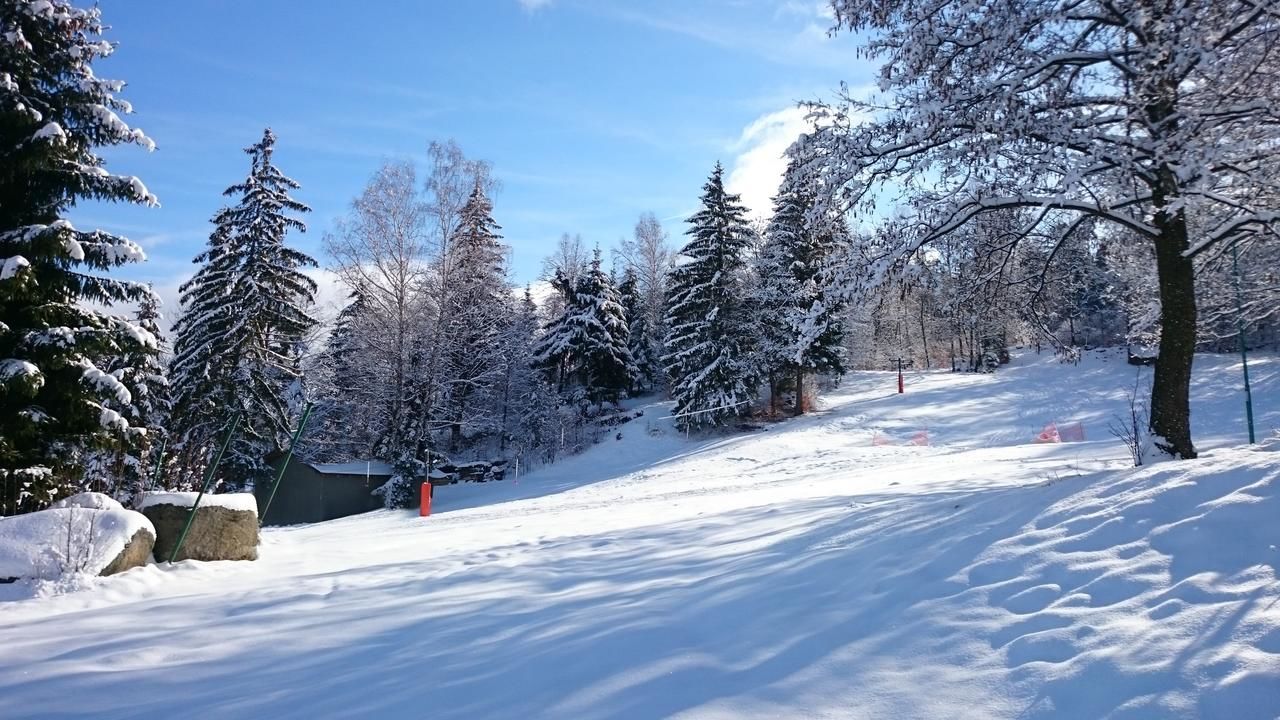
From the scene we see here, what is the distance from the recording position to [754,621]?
4832 mm

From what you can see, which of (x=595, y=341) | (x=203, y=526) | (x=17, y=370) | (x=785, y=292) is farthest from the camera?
(x=595, y=341)

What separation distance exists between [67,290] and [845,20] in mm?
11295

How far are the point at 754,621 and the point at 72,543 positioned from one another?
6.88m

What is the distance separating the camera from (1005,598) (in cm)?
454

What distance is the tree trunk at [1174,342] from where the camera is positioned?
718 centimetres

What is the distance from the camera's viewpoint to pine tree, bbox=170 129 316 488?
2327 cm

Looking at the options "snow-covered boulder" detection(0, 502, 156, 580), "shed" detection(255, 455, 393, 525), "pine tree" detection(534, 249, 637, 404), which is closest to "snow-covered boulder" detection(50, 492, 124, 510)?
"snow-covered boulder" detection(0, 502, 156, 580)

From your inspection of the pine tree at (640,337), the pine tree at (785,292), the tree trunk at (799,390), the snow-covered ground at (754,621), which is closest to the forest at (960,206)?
the snow-covered ground at (754,621)

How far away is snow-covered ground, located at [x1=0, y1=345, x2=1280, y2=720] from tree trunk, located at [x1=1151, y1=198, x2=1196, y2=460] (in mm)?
636

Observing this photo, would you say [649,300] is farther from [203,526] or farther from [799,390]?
[203,526]

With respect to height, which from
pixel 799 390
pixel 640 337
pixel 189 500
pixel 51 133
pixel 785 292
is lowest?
pixel 189 500

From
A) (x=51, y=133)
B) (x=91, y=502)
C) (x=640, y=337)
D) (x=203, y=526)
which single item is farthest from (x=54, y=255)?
(x=640, y=337)

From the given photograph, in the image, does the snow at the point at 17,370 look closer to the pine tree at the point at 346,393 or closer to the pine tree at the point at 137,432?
the pine tree at the point at 137,432

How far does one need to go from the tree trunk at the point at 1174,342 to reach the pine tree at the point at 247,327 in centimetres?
2359
